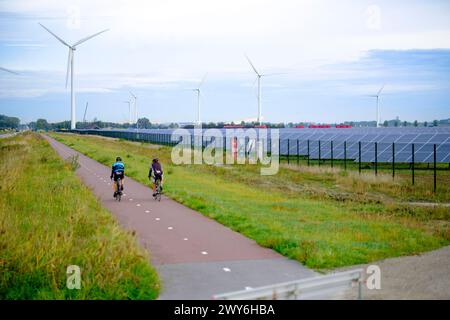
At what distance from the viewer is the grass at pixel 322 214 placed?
13.0 meters

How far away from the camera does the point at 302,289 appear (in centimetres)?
769

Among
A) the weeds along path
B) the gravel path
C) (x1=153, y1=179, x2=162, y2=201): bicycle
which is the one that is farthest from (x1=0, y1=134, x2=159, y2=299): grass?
(x1=153, y1=179, x2=162, y2=201): bicycle

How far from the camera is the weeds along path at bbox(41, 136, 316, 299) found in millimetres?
9969

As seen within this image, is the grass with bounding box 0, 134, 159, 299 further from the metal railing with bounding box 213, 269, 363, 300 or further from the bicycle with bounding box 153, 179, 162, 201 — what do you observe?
the bicycle with bounding box 153, 179, 162, 201

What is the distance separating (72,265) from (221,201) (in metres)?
11.3

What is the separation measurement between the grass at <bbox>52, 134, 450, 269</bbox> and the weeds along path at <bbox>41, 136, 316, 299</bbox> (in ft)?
1.81

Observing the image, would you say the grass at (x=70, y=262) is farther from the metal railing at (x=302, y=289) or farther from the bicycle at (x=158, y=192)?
the bicycle at (x=158, y=192)

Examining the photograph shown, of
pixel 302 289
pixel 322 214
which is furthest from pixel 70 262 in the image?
pixel 322 214

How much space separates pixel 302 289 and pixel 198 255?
188 inches

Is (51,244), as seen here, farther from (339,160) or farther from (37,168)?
(339,160)

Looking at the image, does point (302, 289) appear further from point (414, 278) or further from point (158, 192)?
point (158, 192)

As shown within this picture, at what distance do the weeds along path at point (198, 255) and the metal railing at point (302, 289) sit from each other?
2.00 meters

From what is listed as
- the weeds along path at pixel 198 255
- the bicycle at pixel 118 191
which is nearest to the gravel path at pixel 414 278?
the weeds along path at pixel 198 255
